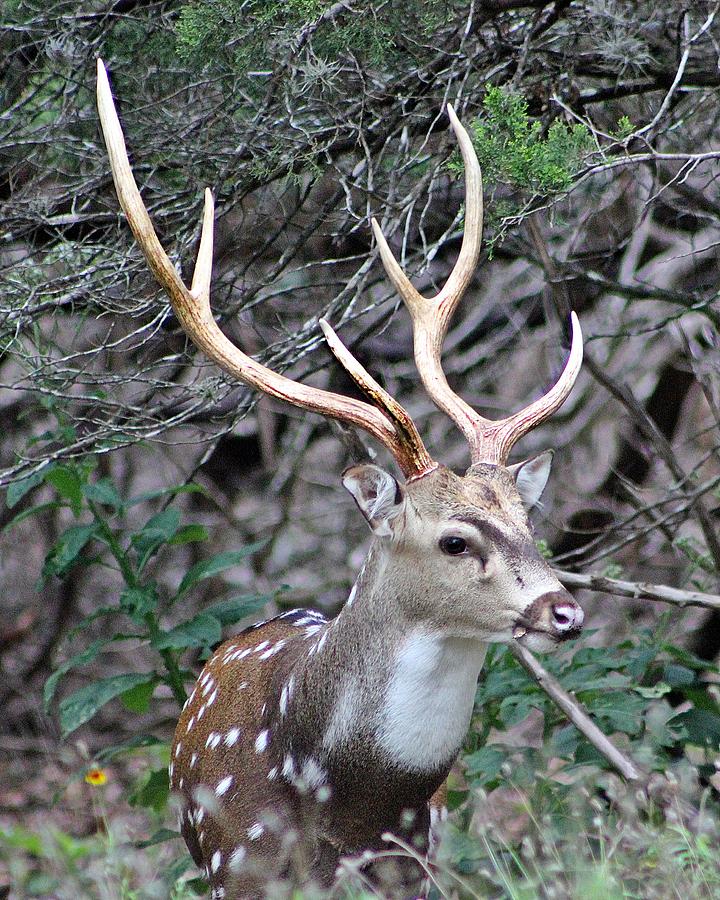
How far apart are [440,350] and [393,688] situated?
1.11 metres

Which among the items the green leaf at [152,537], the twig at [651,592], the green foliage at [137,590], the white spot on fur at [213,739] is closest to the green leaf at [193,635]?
the green foliage at [137,590]

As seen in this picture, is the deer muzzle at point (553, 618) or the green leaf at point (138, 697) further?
the green leaf at point (138, 697)

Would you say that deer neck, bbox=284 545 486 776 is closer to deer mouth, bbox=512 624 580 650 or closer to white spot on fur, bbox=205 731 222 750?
deer mouth, bbox=512 624 580 650

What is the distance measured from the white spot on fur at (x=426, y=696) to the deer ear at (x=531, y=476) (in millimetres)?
486

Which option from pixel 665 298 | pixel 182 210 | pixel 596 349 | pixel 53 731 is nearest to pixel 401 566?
pixel 182 210

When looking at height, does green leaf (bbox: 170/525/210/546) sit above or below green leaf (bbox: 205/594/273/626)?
above

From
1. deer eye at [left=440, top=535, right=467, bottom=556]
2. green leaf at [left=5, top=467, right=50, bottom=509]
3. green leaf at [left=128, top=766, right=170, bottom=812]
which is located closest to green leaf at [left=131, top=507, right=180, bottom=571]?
green leaf at [left=5, top=467, right=50, bottom=509]

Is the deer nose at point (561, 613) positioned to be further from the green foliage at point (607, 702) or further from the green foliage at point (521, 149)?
the green foliage at point (521, 149)

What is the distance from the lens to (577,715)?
13.6ft

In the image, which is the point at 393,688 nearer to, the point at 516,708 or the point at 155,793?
the point at 516,708

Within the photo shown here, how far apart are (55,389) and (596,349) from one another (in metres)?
3.78

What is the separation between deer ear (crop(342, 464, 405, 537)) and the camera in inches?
131

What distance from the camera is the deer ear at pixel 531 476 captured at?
3.52 metres

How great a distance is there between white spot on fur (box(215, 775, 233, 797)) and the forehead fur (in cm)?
100
